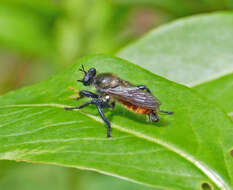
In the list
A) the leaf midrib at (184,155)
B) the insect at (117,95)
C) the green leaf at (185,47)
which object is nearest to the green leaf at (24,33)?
the green leaf at (185,47)

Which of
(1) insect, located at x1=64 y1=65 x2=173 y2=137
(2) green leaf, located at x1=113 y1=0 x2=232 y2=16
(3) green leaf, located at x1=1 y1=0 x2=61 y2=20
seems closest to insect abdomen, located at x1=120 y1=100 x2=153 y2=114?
(1) insect, located at x1=64 y1=65 x2=173 y2=137

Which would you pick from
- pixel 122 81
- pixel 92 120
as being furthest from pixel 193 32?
pixel 92 120

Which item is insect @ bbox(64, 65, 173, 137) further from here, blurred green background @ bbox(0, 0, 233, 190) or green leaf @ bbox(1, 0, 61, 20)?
green leaf @ bbox(1, 0, 61, 20)

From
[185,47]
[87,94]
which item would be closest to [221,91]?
[185,47]

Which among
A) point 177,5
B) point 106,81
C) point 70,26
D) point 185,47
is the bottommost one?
point 106,81

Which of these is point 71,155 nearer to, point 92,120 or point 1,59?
point 92,120

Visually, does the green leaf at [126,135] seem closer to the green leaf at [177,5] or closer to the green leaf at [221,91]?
the green leaf at [221,91]

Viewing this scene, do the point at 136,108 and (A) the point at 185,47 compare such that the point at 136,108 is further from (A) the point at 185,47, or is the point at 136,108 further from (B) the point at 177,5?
(B) the point at 177,5
